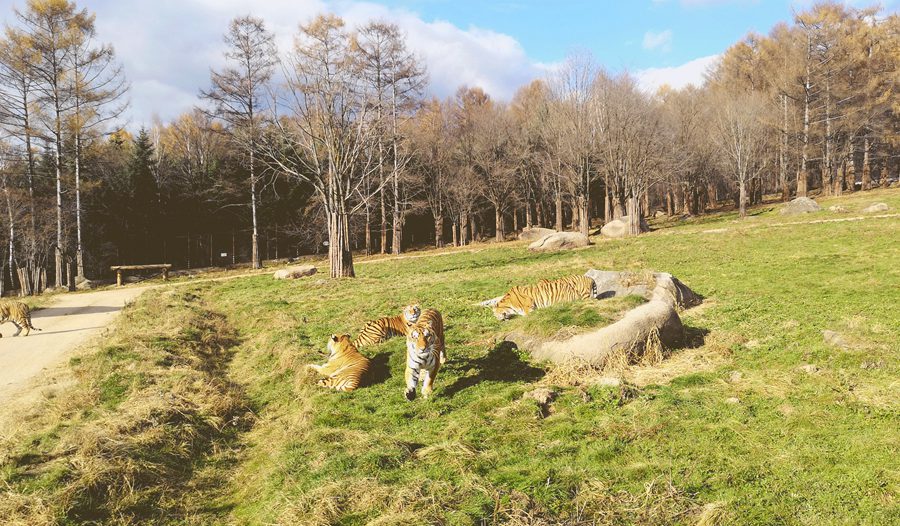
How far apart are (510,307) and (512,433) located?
5763mm

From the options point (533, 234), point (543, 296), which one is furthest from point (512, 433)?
point (533, 234)

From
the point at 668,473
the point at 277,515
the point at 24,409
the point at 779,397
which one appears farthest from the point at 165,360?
the point at 779,397

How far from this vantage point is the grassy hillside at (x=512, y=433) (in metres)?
4.53

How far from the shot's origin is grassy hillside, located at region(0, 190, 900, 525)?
4527 millimetres

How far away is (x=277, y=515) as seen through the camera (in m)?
4.69

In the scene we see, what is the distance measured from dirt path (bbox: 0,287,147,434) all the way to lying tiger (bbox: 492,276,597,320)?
8.87 m

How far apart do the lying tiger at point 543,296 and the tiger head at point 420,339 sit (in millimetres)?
4541

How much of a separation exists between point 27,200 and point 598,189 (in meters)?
47.3

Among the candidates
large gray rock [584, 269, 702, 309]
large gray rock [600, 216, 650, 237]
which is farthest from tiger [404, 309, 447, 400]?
large gray rock [600, 216, 650, 237]

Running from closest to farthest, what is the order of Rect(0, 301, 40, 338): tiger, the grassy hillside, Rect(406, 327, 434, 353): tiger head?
the grassy hillside < Rect(406, 327, 434, 353): tiger head < Rect(0, 301, 40, 338): tiger

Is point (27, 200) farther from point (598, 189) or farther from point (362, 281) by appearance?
point (598, 189)

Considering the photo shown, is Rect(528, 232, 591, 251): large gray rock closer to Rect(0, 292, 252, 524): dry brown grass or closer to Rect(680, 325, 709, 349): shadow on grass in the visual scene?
Rect(680, 325, 709, 349): shadow on grass

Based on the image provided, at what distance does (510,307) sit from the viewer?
38.5ft

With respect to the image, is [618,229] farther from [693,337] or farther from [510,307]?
[693,337]
